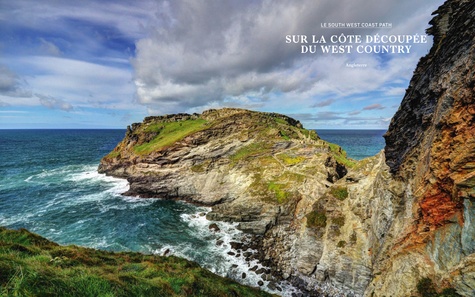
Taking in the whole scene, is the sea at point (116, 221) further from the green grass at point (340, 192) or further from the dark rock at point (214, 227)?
the green grass at point (340, 192)

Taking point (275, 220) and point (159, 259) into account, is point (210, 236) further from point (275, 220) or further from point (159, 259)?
point (159, 259)

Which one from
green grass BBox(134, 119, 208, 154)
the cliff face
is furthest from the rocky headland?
A: green grass BBox(134, 119, 208, 154)

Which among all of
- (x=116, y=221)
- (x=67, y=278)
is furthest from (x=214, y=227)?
(x=67, y=278)

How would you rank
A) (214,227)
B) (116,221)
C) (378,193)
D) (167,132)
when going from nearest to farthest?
(378,193) → (214,227) → (116,221) → (167,132)

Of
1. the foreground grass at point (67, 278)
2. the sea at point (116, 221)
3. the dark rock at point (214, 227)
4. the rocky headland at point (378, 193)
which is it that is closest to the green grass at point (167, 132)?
the rocky headland at point (378, 193)

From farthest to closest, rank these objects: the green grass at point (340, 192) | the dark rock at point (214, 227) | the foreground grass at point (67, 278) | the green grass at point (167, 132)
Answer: the green grass at point (167, 132)
the dark rock at point (214, 227)
the green grass at point (340, 192)
the foreground grass at point (67, 278)

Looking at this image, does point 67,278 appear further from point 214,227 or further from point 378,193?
point 214,227
